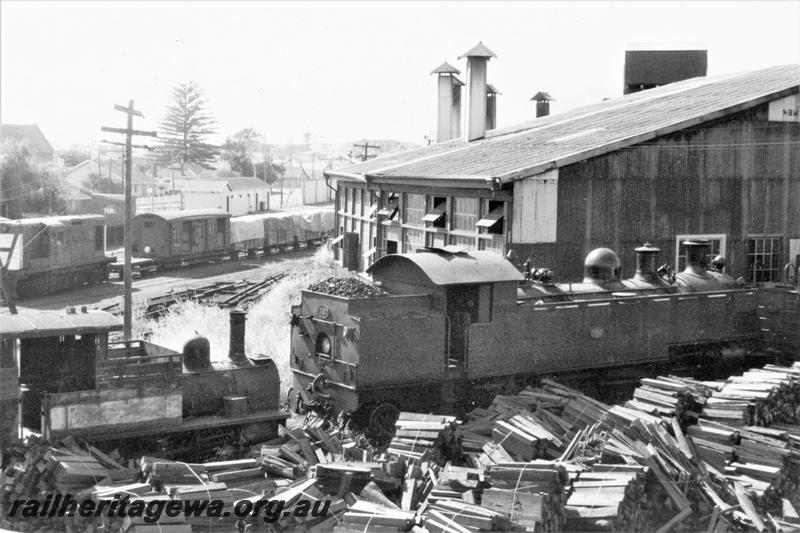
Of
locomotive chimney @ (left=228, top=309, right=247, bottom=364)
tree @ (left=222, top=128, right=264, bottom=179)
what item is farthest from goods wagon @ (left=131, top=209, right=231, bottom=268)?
tree @ (left=222, top=128, right=264, bottom=179)

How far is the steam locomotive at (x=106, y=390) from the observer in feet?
39.1

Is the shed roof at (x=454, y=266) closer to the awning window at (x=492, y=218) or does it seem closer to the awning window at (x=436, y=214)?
the awning window at (x=492, y=218)

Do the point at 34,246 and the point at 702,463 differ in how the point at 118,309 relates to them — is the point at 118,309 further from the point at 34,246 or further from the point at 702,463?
the point at 702,463

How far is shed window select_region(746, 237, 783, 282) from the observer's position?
26.7 meters

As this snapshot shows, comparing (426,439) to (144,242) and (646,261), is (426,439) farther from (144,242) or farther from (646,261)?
(144,242)

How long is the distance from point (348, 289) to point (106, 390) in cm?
488

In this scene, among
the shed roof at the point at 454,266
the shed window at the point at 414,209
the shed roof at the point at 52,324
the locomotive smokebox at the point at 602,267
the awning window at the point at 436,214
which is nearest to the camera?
the shed roof at the point at 52,324

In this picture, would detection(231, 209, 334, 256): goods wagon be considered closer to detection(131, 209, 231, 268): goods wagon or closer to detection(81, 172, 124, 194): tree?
detection(131, 209, 231, 268): goods wagon

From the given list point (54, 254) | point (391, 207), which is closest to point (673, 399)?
point (391, 207)

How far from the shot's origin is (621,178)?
24.0 meters

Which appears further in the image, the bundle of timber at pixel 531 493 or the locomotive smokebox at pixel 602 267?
Result: the locomotive smokebox at pixel 602 267

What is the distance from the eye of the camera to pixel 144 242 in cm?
3834

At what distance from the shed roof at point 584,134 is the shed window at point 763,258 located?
4.18 m

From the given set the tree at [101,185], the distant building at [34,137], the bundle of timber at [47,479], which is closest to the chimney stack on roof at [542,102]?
the tree at [101,185]
